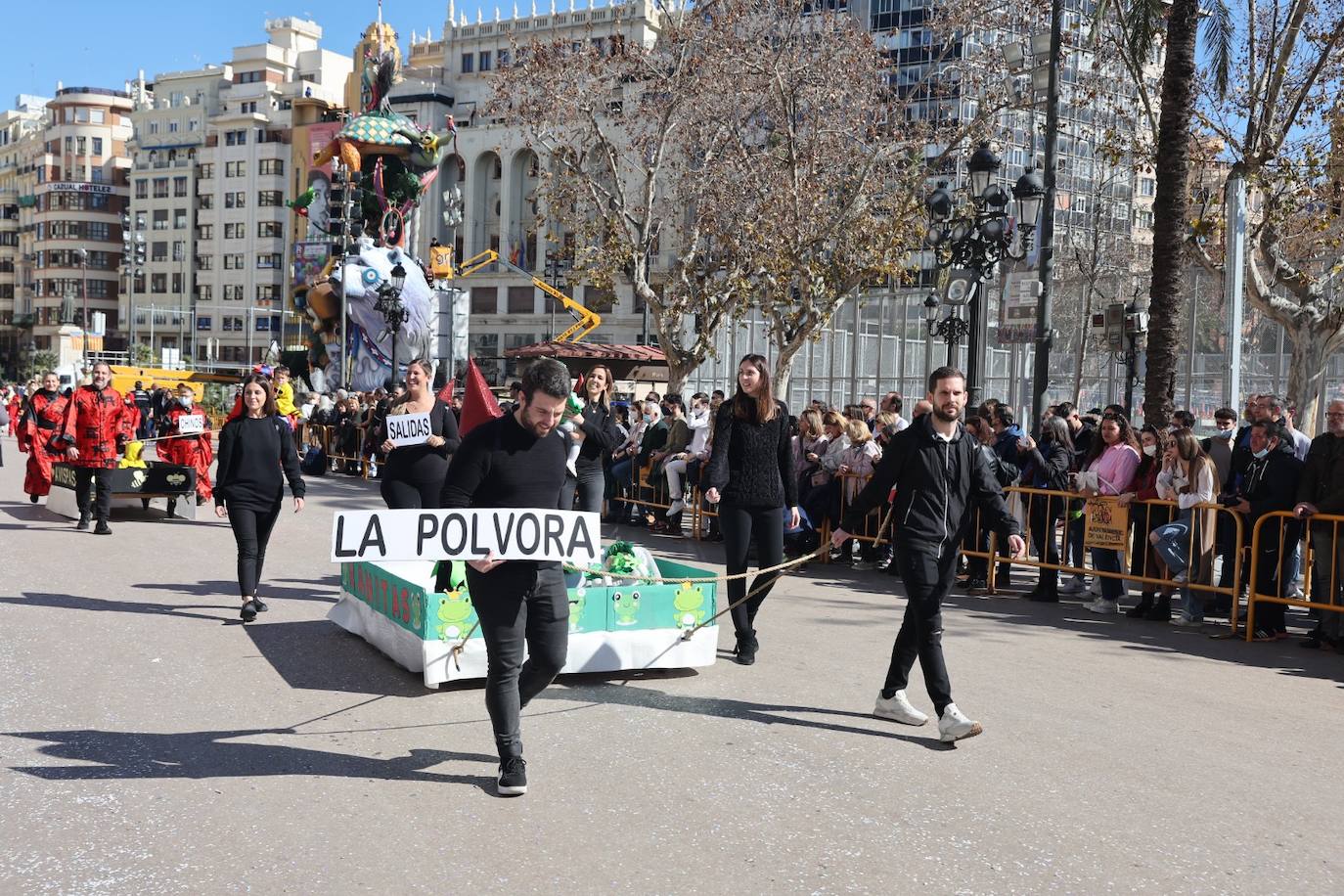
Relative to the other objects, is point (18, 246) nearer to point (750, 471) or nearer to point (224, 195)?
point (224, 195)

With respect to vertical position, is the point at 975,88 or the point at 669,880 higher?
the point at 975,88

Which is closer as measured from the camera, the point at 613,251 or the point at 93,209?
the point at 613,251

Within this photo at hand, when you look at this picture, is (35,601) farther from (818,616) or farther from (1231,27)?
(1231,27)

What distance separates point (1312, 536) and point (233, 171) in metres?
103

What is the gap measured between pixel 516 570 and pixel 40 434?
43.8 feet

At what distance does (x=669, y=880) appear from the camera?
14.5 ft

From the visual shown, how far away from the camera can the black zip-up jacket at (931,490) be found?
→ 6.43m

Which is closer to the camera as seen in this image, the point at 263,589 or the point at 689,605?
the point at 689,605

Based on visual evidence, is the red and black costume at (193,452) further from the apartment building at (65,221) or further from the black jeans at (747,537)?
the apartment building at (65,221)

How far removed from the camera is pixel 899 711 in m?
6.68

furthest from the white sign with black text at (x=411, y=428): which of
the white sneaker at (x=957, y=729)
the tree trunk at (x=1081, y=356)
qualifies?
the tree trunk at (x=1081, y=356)

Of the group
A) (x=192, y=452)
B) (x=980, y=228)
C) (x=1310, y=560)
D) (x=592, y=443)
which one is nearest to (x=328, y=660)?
(x=592, y=443)

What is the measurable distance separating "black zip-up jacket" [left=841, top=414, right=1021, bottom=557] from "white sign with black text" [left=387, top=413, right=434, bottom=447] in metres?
3.42

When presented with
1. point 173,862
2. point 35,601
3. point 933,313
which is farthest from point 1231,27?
point 173,862
